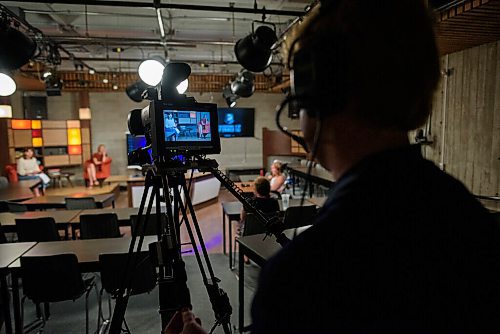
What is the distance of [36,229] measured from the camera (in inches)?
139

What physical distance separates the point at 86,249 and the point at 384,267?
282 centimetres

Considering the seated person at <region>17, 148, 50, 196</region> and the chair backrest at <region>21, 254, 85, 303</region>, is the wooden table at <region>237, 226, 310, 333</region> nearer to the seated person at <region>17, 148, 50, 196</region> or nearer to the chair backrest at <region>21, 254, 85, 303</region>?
the chair backrest at <region>21, 254, 85, 303</region>

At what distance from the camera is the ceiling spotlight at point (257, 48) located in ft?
11.7

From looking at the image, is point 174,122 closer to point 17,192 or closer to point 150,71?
point 150,71

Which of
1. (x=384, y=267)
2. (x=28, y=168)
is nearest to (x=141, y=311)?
(x=384, y=267)

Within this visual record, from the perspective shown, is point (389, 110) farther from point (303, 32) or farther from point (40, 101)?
point (40, 101)

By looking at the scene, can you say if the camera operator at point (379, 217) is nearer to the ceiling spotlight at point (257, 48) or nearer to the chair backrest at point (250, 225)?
the chair backrest at point (250, 225)

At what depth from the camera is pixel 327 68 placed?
554 millimetres

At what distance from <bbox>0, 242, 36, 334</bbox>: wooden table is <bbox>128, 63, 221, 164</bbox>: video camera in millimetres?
1590

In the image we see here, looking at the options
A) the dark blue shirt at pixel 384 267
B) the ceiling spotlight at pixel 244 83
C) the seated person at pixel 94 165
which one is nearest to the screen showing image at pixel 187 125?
the dark blue shirt at pixel 384 267

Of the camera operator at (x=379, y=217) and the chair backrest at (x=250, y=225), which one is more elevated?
the camera operator at (x=379, y=217)

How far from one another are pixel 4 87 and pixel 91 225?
199 cm

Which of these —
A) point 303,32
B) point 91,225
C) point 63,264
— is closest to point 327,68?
point 303,32

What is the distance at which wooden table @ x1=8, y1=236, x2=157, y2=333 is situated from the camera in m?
2.47
